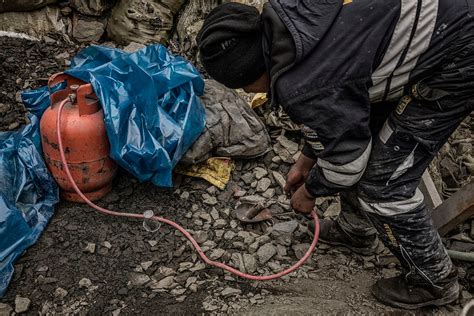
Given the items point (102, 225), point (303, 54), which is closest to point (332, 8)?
point (303, 54)

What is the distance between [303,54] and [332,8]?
0.19 m

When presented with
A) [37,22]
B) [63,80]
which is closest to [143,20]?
[37,22]

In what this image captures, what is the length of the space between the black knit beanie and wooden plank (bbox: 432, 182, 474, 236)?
1.41 m

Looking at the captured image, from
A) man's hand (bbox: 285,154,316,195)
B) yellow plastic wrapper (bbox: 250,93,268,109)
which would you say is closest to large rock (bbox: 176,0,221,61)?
yellow plastic wrapper (bbox: 250,93,268,109)

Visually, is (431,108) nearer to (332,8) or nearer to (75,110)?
(332,8)

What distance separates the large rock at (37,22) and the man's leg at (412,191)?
11.1ft

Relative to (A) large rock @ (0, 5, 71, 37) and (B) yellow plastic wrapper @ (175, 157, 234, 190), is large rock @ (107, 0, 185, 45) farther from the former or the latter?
(B) yellow plastic wrapper @ (175, 157, 234, 190)

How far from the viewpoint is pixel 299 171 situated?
2543 millimetres

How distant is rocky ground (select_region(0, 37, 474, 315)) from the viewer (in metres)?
2.53

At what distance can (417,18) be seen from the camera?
1774mm

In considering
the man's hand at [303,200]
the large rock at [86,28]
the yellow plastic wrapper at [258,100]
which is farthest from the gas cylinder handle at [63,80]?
the man's hand at [303,200]

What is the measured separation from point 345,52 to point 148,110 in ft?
5.27

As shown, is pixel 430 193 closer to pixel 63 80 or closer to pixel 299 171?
pixel 299 171

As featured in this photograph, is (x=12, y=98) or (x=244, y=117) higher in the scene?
(x=244, y=117)
